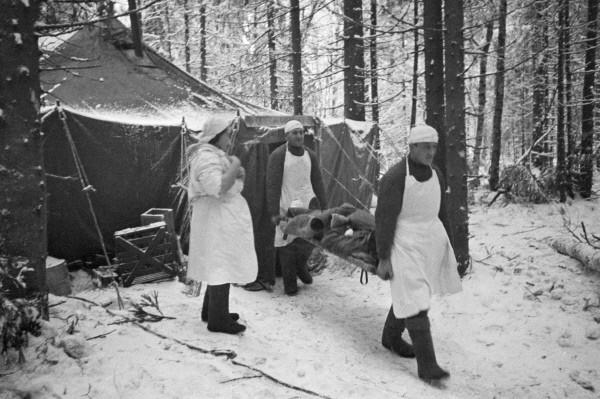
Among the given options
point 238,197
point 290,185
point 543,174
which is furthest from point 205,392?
point 543,174

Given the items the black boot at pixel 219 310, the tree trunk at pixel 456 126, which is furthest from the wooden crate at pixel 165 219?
the tree trunk at pixel 456 126

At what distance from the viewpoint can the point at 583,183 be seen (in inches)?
392

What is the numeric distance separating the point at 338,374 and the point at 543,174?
29.3ft

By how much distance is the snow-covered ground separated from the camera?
289 centimetres

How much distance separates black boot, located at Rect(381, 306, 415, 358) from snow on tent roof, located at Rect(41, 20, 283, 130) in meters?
4.34

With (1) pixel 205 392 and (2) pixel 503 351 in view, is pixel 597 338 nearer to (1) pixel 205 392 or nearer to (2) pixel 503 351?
(2) pixel 503 351

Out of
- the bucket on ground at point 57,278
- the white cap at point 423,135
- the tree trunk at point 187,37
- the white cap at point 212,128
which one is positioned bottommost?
the bucket on ground at point 57,278

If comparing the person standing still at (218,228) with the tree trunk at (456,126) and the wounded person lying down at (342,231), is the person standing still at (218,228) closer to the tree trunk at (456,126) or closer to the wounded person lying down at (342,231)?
the wounded person lying down at (342,231)

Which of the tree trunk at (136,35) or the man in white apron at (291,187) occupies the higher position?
the tree trunk at (136,35)

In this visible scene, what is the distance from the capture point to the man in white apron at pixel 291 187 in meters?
5.64

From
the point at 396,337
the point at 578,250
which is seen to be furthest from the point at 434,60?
the point at 396,337

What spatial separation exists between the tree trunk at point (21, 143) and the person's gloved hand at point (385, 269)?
8.61ft

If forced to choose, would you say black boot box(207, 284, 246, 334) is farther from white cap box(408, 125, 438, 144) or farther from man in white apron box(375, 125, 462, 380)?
white cap box(408, 125, 438, 144)

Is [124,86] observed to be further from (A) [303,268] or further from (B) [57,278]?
(A) [303,268]
